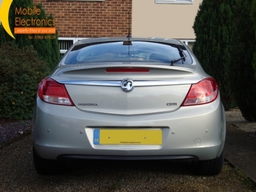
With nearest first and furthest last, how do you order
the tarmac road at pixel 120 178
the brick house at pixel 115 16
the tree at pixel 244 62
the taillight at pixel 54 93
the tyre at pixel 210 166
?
the taillight at pixel 54 93 < the tarmac road at pixel 120 178 < the tyre at pixel 210 166 < the tree at pixel 244 62 < the brick house at pixel 115 16

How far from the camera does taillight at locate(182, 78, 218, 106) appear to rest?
13.6 feet

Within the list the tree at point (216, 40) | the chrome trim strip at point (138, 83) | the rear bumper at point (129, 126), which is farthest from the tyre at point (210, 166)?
the tree at point (216, 40)

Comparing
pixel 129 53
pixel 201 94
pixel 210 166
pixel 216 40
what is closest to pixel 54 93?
pixel 129 53

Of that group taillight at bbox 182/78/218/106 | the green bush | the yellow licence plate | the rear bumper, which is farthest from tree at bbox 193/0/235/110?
the yellow licence plate

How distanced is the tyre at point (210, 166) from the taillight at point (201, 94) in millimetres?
672

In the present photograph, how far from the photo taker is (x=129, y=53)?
484cm

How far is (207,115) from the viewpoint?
416 centimetres

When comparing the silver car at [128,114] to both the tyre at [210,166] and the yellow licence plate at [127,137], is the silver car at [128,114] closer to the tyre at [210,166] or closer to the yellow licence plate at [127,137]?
the yellow licence plate at [127,137]

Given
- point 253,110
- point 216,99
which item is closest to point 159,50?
point 216,99

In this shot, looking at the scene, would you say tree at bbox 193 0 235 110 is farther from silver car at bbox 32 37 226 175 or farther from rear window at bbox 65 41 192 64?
silver car at bbox 32 37 226 175

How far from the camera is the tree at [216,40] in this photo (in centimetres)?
1131

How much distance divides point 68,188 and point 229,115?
21.1 ft

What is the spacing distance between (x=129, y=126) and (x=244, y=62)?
434 centimetres

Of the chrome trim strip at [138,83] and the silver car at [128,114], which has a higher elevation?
the chrome trim strip at [138,83]
